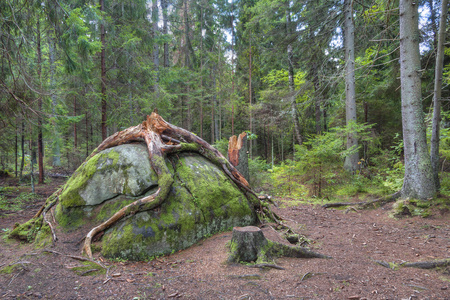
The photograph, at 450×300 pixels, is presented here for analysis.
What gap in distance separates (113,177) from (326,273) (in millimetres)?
4253

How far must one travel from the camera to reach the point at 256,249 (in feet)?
12.5

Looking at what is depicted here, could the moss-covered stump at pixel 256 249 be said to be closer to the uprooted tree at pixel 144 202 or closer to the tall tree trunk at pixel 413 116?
the uprooted tree at pixel 144 202

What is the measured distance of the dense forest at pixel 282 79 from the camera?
20.4 feet

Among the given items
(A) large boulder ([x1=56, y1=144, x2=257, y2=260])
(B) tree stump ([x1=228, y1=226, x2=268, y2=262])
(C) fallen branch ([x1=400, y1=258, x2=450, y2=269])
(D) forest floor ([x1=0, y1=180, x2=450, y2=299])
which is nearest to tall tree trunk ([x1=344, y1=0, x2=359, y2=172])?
(D) forest floor ([x1=0, y1=180, x2=450, y2=299])

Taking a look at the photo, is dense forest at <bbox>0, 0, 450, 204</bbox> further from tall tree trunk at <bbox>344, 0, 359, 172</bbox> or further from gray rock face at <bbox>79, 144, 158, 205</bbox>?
gray rock face at <bbox>79, 144, 158, 205</bbox>

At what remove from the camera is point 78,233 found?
4.53 meters

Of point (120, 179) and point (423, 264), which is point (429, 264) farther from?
point (120, 179)

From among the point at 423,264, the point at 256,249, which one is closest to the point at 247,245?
the point at 256,249

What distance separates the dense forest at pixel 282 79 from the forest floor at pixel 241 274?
2.74 m

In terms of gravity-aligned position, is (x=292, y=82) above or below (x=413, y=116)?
above

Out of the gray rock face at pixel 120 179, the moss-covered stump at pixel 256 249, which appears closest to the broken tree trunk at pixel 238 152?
the gray rock face at pixel 120 179

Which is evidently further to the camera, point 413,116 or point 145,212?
point 413,116

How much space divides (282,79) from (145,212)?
627 inches

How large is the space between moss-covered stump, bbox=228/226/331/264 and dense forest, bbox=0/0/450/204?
4.25 meters
